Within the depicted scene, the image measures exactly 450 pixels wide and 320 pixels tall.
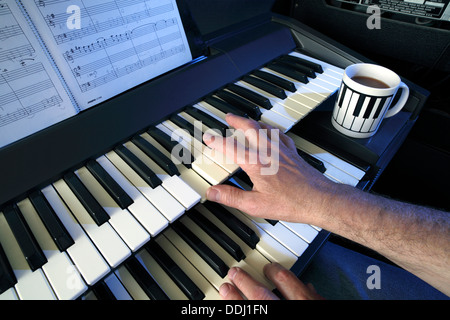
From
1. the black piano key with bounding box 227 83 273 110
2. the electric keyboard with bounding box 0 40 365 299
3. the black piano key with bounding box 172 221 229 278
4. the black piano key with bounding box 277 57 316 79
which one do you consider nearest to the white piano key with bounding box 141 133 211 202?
the electric keyboard with bounding box 0 40 365 299

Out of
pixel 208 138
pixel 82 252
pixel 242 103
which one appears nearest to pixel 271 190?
pixel 208 138

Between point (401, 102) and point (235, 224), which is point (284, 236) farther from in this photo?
point (401, 102)

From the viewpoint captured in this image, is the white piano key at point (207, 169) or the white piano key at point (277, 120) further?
the white piano key at point (277, 120)

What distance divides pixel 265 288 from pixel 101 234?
0.33 m

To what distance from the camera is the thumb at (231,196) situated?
565 mm

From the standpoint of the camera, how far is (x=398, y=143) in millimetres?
869

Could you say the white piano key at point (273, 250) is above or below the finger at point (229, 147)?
below

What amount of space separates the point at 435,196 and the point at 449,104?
434 mm

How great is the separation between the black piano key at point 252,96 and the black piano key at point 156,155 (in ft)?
1.08

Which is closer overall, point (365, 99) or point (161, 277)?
point (161, 277)

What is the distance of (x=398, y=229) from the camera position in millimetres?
571

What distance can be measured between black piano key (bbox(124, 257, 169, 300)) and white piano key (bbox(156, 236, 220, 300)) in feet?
0.20

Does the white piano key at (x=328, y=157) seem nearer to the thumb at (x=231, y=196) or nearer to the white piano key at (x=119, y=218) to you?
the thumb at (x=231, y=196)

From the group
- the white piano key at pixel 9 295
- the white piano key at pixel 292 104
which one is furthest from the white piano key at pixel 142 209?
the white piano key at pixel 292 104
